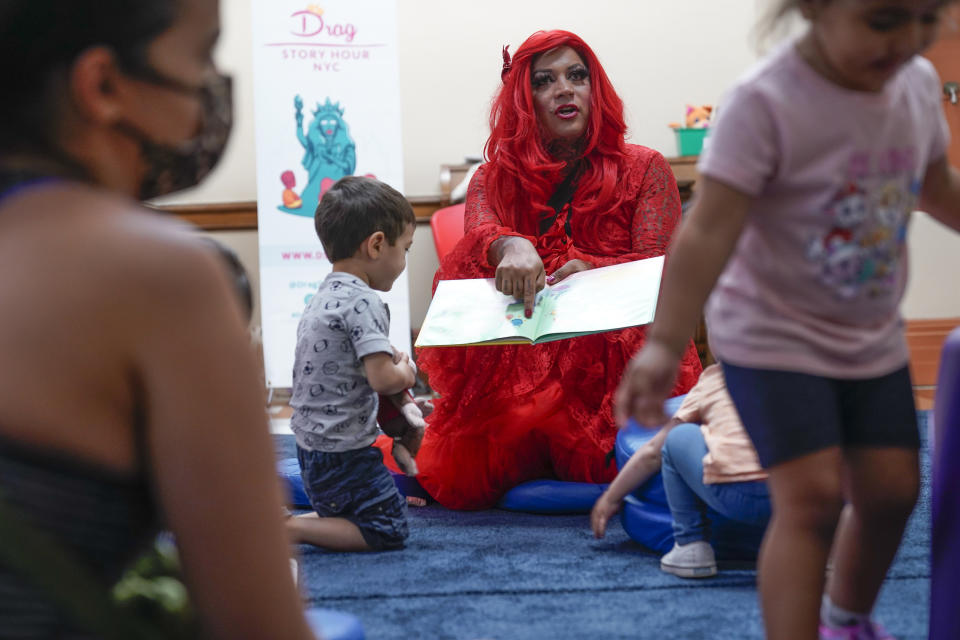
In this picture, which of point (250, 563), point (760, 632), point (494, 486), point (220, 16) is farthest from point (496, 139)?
point (250, 563)

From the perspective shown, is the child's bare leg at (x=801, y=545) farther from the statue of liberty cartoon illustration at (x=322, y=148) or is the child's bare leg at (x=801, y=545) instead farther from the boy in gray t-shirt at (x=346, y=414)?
the statue of liberty cartoon illustration at (x=322, y=148)

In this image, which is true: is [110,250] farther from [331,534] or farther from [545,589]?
[331,534]

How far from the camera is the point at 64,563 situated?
48 cm

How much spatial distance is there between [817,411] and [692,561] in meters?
0.64

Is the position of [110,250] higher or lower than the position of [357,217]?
higher

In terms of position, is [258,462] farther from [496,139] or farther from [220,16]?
[496,139]

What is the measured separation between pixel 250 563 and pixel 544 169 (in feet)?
5.43

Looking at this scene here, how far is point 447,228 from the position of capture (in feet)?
11.2

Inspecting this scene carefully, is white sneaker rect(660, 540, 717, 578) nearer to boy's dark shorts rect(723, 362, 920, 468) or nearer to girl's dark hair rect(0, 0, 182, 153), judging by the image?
boy's dark shorts rect(723, 362, 920, 468)

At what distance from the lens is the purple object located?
3.07ft

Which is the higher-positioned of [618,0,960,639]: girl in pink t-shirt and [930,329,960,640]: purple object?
[618,0,960,639]: girl in pink t-shirt

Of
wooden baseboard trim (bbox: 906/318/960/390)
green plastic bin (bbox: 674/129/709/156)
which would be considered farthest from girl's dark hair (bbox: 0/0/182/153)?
wooden baseboard trim (bbox: 906/318/960/390)

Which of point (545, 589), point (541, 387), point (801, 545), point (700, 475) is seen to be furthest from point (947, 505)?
point (541, 387)

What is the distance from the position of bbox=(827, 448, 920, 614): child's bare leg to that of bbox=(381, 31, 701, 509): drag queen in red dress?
94 centimetres
